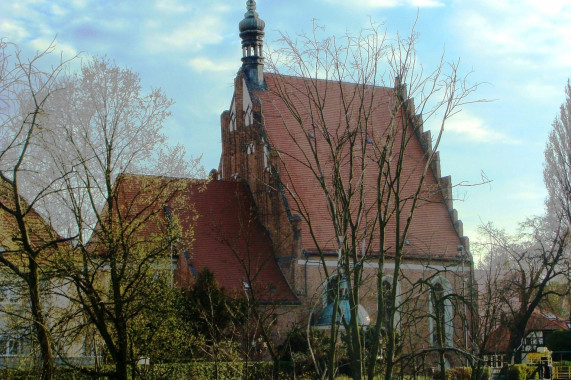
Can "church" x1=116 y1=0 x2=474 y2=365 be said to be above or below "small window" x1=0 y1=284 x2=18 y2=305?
above

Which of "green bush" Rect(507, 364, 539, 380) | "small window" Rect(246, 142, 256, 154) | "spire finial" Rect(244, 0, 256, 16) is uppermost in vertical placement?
"spire finial" Rect(244, 0, 256, 16)

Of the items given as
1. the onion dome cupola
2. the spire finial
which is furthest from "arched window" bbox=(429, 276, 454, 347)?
the spire finial

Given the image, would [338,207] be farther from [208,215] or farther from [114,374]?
[208,215]

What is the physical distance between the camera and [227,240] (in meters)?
23.6

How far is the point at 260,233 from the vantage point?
27875 millimetres

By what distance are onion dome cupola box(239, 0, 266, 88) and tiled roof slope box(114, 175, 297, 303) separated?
4.55 meters

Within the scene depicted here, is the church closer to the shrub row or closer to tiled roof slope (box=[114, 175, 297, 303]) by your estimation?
tiled roof slope (box=[114, 175, 297, 303])

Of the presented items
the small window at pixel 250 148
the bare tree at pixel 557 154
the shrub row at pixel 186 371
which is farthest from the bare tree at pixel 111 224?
the bare tree at pixel 557 154

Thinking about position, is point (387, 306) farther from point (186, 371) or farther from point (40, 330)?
point (40, 330)

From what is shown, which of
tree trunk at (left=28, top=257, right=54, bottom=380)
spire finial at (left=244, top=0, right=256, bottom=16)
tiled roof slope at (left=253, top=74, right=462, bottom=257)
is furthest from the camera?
spire finial at (left=244, top=0, right=256, bottom=16)

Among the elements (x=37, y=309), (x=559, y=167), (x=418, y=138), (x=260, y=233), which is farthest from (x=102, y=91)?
(x=559, y=167)

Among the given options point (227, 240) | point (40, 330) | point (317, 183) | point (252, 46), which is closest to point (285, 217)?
point (317, 183)

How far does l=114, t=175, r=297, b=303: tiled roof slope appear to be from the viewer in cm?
2492

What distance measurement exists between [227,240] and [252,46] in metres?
10.6
